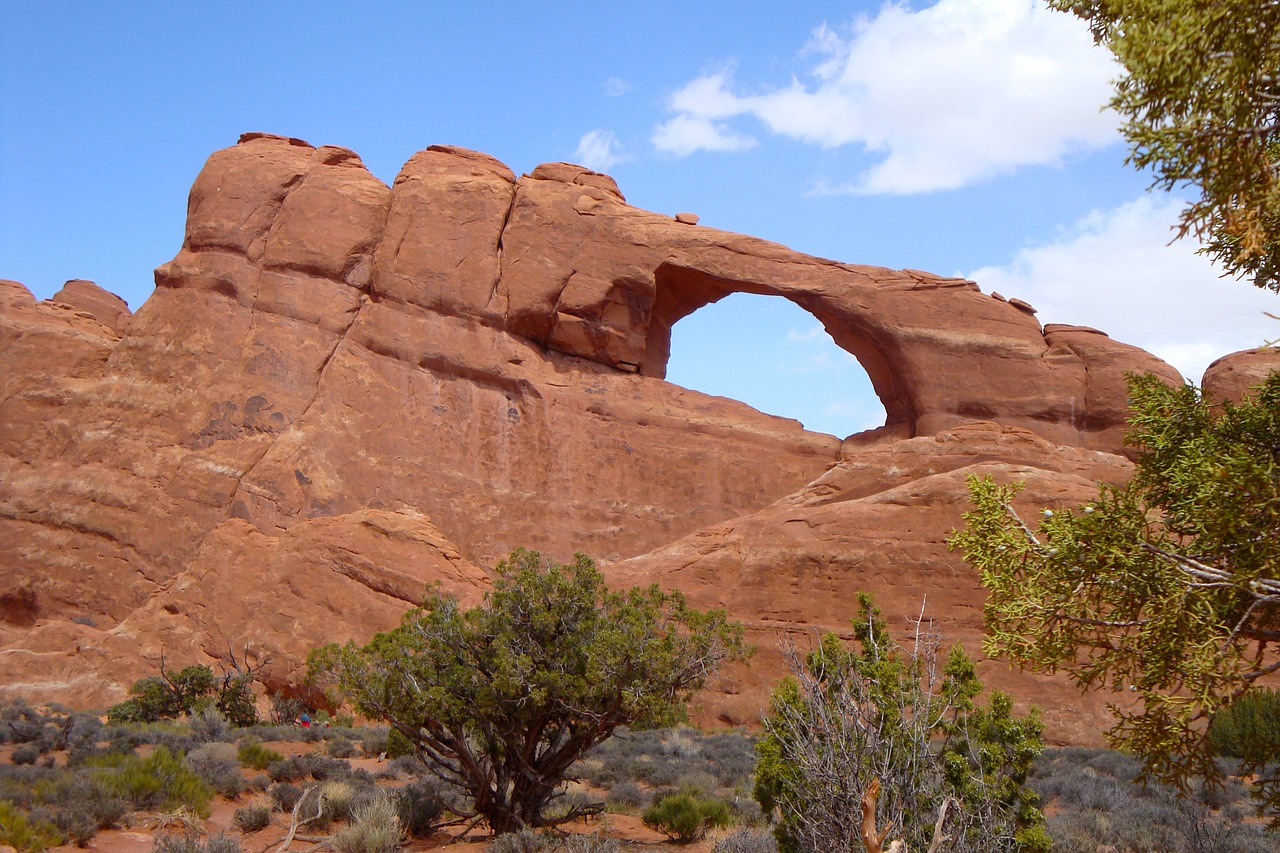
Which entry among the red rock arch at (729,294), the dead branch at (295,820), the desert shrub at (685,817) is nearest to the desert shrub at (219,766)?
the dead branch at (295,820)

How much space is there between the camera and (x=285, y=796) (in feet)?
47.4

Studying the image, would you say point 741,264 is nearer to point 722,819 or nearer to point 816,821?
point 722,819

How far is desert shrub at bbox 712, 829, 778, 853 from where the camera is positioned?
1075 cm

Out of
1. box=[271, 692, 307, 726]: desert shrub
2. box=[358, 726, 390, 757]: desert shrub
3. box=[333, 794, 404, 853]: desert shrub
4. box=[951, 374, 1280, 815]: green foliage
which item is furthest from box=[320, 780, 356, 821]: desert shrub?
box=[951, 374, 1280, 815]: green foliage

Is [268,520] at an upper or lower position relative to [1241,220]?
lower

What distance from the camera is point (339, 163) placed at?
100 feet

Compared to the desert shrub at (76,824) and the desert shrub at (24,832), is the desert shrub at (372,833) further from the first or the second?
the desert shrub at (24,832)

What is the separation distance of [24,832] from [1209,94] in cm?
1277

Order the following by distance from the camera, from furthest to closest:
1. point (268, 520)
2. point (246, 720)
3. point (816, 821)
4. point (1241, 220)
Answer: point (268, 520) < point (246, 720) < point (816, 821) < point (1241, 220)

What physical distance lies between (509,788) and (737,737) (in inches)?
352

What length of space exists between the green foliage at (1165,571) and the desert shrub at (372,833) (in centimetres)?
795

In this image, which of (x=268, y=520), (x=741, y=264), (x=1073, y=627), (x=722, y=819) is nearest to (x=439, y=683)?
(x=722, y=819)

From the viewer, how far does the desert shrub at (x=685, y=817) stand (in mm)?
13797

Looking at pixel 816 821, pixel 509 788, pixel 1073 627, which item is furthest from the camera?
pixel 509 788
